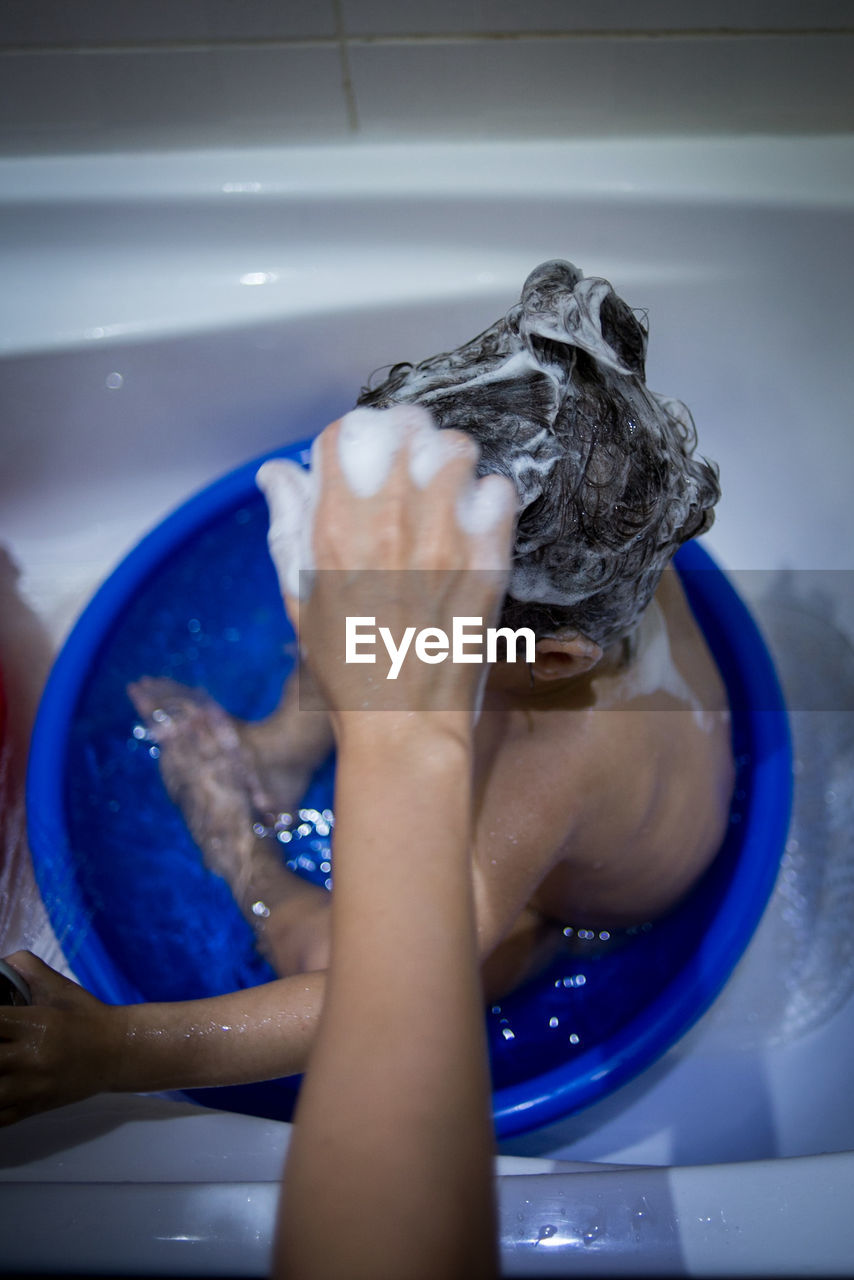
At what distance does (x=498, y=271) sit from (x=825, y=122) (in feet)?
1.27

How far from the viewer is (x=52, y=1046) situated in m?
0.66

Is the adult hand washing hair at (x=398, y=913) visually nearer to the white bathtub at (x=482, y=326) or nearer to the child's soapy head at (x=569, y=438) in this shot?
the child's soapy head at (x=569, y=438)

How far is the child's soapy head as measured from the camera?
0.60 metres

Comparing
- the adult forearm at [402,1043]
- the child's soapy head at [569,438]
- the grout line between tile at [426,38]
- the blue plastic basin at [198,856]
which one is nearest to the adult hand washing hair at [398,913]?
the adult forearm at [402,1043]

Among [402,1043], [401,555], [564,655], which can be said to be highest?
[564,655]

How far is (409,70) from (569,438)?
21.8 inches

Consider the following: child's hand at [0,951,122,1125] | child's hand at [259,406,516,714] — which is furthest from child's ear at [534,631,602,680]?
child's hand at [0,951,122,1125]

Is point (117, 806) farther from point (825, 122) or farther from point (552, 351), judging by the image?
point (825, 122)

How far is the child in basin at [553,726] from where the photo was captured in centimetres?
61

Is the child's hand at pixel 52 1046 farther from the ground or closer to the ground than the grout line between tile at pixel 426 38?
closer to the ground

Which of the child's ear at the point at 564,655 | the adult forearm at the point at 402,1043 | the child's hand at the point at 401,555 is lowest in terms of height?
the adult forearm at the point at 402,1043

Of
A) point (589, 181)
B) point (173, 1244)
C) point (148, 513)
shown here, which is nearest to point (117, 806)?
point (148, 513)

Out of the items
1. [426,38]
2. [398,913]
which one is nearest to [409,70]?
[426,38]

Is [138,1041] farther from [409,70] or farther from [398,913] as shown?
[409,70]
